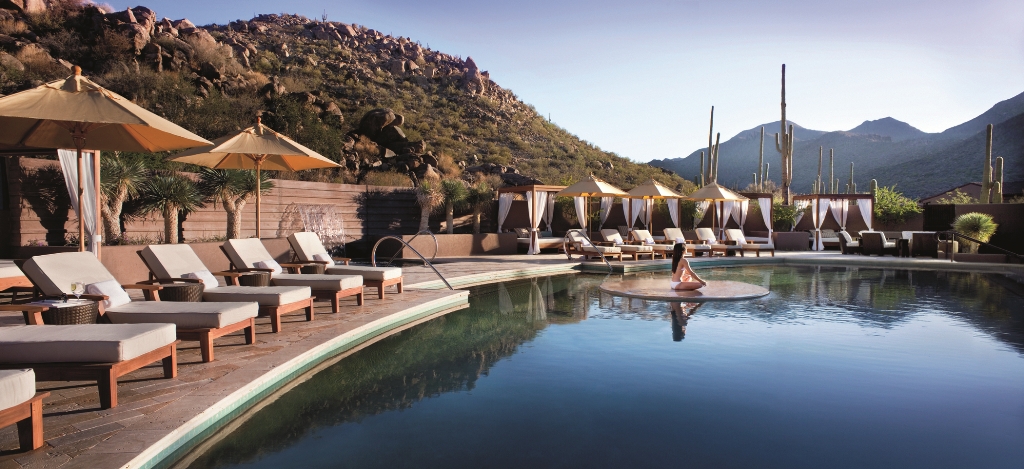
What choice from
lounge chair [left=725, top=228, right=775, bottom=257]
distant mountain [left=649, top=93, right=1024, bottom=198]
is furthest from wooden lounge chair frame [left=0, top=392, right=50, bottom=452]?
distant mountain [left=649, top=93, right=1024, bottom=198]

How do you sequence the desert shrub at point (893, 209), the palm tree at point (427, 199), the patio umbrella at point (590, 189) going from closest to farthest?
the patio umbrella at point (590, 189) < the palm tree at point (427, 199) < the desert shrub at point (893, 209)

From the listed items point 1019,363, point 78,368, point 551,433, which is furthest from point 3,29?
point 1019,363

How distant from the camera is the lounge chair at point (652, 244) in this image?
14.2m

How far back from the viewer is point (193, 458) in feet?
9.43

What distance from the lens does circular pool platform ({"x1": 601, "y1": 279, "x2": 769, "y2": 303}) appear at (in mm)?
8062

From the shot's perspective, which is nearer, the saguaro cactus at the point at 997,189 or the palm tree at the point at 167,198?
the palm tree at the point at 167,198

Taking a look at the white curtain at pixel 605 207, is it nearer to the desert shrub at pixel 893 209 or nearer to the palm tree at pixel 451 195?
the palm tree at pixel 451 195

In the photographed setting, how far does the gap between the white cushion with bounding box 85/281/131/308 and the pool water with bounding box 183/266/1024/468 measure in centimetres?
137

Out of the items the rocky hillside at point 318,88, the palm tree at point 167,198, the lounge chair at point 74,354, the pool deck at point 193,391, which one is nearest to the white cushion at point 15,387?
the pool deck at point 193,391

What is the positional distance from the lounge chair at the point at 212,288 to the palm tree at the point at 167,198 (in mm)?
4935

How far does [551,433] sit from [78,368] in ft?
7.88

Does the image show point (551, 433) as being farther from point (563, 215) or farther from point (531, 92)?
point (531, 92)

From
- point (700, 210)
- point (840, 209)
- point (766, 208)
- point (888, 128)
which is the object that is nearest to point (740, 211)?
point (766, 208)

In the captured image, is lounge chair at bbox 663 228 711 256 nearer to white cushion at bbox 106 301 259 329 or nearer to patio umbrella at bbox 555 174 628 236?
patio umbrella at bbox 555 174 628 236
